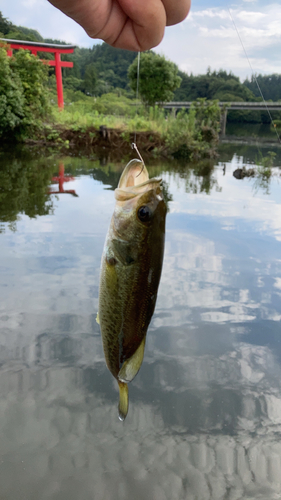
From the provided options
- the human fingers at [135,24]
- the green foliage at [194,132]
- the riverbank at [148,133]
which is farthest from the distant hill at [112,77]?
the human fingers at [135,24]

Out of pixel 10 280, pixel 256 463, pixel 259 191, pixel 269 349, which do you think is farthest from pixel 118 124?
pixel 256 463

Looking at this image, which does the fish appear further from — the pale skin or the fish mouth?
the pale skin

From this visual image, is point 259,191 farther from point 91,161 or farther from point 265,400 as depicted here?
point 265,400

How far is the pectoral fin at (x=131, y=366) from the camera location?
1569 millimetres

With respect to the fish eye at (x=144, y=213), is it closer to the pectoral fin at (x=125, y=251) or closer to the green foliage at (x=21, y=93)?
the pectoral fin at (x=125, y=251)

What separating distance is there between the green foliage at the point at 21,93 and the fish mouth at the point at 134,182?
19452mm

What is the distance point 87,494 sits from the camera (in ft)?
8.64

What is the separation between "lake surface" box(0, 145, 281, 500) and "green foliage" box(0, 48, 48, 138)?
1362 cm

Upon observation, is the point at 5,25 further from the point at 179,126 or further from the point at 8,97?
the point at 179,126

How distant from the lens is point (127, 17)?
1.45 metres

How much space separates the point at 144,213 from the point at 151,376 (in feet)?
9.47

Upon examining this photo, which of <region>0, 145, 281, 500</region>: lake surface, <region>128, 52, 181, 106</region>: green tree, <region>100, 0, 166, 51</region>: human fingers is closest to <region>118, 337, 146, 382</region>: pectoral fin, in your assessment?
<region>100, 0, 166, 51</region>: human fingers

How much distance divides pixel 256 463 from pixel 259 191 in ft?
35.0

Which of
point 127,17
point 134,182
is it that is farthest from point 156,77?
point 134,182
